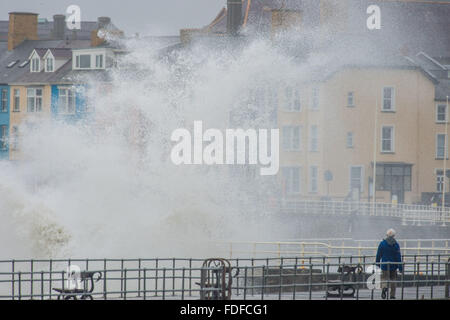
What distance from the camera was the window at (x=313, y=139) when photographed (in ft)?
199

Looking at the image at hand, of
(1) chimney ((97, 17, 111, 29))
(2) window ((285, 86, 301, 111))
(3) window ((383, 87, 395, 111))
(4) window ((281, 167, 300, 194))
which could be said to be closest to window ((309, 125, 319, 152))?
(2) window ((285, 86, 301, 111))

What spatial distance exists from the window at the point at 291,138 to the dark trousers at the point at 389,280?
39290mm

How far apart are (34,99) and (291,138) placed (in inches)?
608

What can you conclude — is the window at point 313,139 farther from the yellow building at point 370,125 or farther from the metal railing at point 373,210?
the metal railing at point 373,210

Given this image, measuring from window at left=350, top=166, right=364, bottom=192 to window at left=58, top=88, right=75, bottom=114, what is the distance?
15.8m

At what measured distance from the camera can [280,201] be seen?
2133 inches

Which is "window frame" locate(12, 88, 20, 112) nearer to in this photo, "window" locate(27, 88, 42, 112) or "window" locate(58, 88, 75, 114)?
"window" locate(27, 88, 42, 112)

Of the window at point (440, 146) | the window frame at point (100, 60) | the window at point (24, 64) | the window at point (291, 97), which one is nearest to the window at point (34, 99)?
the window at point (24, 64)

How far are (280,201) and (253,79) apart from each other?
310 inches

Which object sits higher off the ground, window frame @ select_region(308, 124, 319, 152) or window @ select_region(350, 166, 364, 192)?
window frame @ select_region(308, 124, 319, 152)

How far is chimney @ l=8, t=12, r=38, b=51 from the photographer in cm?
6819

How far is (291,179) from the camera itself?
195 feet
